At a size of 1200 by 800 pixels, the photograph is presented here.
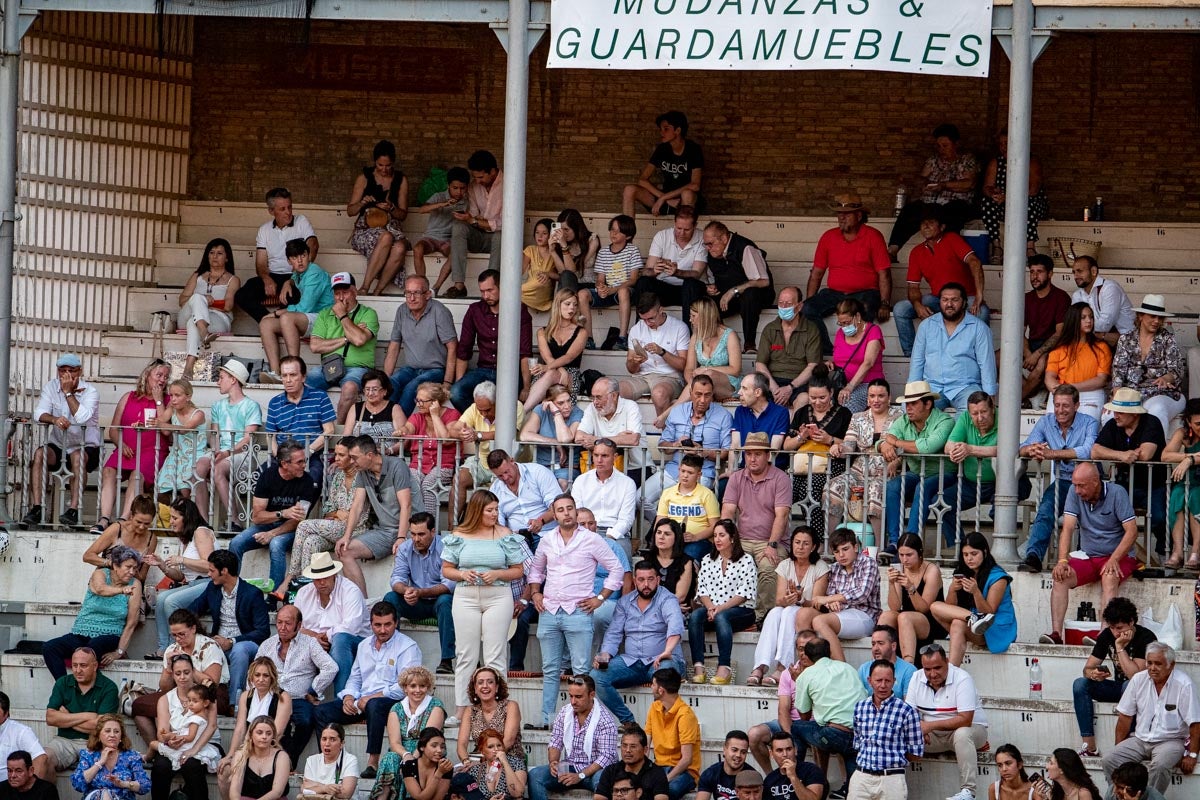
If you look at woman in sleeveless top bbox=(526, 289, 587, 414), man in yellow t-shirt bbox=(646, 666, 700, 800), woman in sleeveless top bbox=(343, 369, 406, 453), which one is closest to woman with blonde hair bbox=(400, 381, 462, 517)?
woman in sleeveless top bbox=(343, 369, 406, 453)

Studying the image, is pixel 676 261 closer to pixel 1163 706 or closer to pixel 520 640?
pixel 520 640

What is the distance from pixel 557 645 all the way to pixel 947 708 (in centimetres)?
262

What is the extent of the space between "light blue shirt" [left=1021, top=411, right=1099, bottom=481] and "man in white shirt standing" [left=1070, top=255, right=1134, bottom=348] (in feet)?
6.58

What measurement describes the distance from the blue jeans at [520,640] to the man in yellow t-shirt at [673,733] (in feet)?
4.24

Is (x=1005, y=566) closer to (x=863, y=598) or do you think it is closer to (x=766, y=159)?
(x=863, y=598)

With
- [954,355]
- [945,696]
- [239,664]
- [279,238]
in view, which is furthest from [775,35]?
[239,664]

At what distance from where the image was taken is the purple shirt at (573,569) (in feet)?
45.6

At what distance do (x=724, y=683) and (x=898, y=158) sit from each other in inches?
284

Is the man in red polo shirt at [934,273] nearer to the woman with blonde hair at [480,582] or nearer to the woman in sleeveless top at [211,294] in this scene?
the woman with blonde hair at [480,582]

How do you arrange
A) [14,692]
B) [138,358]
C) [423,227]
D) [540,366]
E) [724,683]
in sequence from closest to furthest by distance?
[724,683], [14,692], [540,366], [138,358], [423,227]

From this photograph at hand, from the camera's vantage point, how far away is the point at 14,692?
14.7 meters

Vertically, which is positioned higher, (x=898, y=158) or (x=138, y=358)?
(x=898, y=158)

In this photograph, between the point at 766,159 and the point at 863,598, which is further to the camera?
the point at 766,159

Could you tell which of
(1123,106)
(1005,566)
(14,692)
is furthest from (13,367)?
(1123,106)
